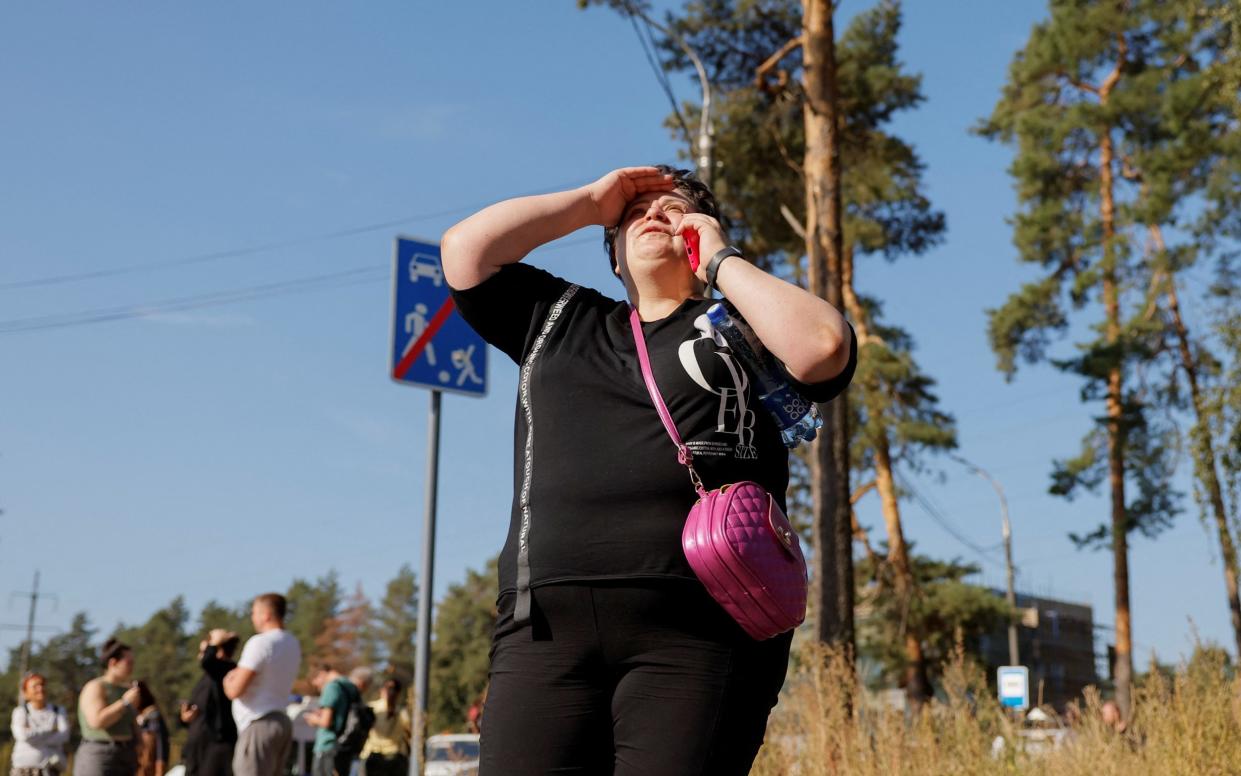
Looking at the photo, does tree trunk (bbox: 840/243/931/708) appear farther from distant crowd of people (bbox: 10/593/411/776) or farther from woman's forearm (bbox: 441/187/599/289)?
woman's forearm (bbox: 441/187/599/289)

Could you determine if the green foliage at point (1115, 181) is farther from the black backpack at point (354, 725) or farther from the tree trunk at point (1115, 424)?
the black backpack at point (354, 725)

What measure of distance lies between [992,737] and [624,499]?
15.1 feet

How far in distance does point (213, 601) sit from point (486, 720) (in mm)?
107413

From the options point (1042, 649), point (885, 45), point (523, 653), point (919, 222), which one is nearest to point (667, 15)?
point (885, 45)

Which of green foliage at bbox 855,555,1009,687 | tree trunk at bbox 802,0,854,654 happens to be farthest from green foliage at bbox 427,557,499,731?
tree trunk at bbox 802,0,854,654

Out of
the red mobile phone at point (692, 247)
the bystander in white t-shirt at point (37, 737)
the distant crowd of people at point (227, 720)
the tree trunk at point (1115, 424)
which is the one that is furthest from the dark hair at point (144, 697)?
the tree trunk at point (1115, 424)

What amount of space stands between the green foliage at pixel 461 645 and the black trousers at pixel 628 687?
68913mm

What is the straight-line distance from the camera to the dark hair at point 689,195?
2.82m

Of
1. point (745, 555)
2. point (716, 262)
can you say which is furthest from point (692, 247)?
point (745, 555)

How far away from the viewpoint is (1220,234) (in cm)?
2634

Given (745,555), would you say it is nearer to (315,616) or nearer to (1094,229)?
(1094,229)

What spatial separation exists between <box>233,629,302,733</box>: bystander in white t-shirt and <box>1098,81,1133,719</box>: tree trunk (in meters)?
23.0

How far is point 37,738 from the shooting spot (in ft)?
35.4

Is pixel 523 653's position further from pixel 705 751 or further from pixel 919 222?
pixel 919 222
